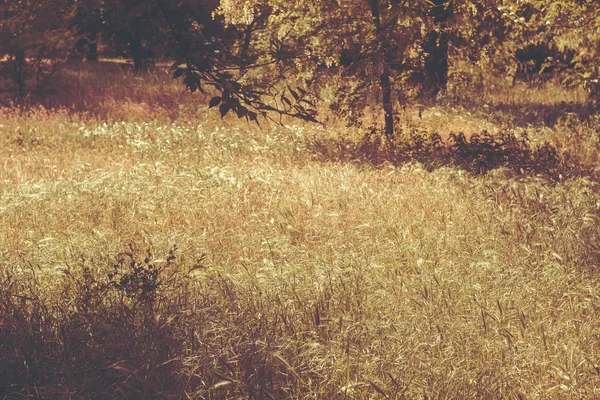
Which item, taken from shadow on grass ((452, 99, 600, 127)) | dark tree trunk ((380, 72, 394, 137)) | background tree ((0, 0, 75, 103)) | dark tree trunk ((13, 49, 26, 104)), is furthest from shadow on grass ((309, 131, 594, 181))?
dark tree trunk ((13, 49, 26, 104))

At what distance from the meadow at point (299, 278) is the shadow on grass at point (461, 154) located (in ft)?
0.23

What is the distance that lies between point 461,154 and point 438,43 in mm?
1786

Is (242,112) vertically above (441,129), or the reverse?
(242,112)

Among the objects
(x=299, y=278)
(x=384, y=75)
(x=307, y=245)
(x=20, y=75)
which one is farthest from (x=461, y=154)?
(x=20, y=75)

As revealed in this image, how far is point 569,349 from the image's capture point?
3988 mm

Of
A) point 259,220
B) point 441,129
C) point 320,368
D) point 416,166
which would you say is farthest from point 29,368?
point 441,129

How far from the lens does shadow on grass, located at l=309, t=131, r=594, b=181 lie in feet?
32.0

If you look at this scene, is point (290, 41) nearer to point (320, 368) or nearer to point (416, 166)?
point (416, 166)

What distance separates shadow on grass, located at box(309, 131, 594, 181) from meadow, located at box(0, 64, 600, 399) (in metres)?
→ 0.07

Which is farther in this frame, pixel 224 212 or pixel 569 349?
pixel 224 212

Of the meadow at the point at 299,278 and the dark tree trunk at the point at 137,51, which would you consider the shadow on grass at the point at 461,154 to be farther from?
the dark tree trunk at the point at 137,51

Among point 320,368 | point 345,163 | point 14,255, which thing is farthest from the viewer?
point 345,163

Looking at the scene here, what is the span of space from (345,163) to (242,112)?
5962 millimetres

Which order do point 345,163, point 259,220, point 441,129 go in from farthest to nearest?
point 441,129
point 345,163
point 259,220
